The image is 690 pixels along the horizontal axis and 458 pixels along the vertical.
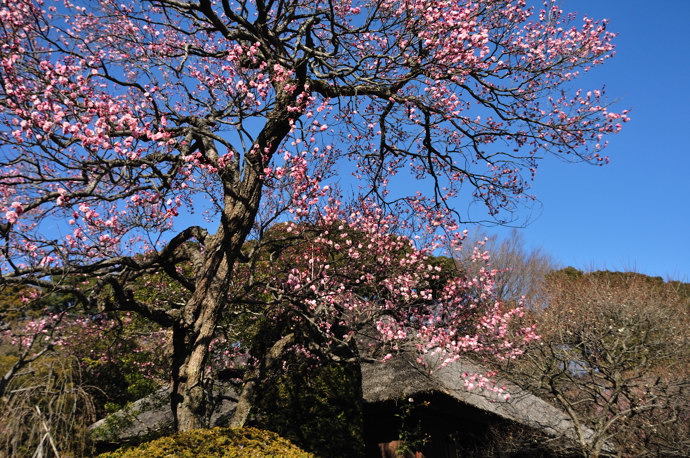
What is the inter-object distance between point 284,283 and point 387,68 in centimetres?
578

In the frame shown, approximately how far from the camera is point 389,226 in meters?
12.5

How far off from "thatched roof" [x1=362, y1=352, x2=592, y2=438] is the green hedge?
448 centimetres

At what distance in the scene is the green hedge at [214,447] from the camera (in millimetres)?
5547

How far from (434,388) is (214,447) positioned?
544 centimetres

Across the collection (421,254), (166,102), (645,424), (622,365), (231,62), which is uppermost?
(231,62)

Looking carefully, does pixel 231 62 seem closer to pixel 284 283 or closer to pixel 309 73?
pixel 309 73

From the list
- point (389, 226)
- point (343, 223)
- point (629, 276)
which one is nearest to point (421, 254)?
point (389, 226)

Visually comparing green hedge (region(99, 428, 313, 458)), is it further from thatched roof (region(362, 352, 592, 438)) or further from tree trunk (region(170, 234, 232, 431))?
thatched roof (region(362, 352, 592, 438))

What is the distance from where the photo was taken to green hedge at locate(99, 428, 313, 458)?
18.2ft

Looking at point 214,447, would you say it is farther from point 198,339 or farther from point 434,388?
point 434,388

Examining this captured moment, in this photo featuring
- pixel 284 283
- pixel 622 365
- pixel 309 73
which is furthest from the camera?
pixel 284 283

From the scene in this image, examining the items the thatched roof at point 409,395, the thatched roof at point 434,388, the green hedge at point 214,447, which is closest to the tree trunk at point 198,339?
the green hedge at point 214,447

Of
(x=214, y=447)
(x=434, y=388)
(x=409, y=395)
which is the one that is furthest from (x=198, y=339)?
(x=434, y=388)

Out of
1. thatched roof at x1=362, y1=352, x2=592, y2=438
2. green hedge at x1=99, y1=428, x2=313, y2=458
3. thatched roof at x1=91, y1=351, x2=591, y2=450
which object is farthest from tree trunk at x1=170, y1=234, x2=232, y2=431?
thatched roof at x1=362, y1=352, x2=592, y2=438
